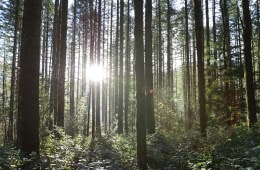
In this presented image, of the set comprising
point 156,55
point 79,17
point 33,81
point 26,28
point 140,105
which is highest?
point 79,17

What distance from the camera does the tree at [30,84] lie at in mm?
8078

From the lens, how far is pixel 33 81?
8312mm

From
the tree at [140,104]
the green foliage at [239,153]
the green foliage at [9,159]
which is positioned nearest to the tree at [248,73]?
the green foliage at [239,153]

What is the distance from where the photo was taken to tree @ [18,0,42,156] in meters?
8.08

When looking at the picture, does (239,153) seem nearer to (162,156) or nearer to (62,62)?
(162,156)

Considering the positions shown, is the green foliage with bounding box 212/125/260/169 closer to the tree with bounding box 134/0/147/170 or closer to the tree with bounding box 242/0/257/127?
the tree with bounding box 242/0/257/127

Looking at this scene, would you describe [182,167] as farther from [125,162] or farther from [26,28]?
[26,28]

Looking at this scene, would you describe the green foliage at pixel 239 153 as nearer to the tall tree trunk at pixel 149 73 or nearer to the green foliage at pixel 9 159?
the green foliage at pixel 9 159

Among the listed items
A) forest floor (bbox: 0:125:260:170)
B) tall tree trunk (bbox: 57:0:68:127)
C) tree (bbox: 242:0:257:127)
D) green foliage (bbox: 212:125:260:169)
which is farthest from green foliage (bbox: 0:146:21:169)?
tree (bbox: 242:0:257:127)

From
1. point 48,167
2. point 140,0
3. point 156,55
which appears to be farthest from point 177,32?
point 48,167

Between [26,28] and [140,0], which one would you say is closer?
[26,28]

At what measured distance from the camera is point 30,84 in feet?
27.1

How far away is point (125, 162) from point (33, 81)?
3.52m

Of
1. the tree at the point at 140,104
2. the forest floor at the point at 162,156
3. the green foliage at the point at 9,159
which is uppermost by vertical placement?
the tree at the point at 140,104
